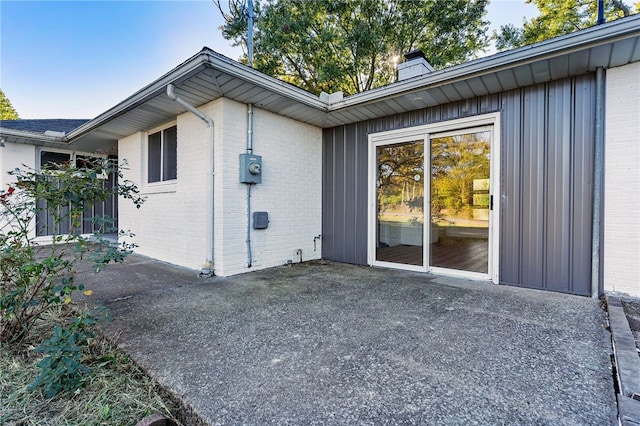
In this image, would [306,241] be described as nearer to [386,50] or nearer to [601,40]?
[601,40]

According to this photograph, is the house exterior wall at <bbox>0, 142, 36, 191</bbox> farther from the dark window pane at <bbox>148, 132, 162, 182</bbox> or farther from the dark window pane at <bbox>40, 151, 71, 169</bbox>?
the dark window pane at <bbox>148, 132, 162, 182</bbox>

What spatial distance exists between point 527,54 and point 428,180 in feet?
6.09

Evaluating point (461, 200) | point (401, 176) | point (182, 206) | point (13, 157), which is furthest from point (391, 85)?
point (13, 157)

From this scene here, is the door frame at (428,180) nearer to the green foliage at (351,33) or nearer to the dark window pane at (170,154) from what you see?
the dark window pane at (170,154)

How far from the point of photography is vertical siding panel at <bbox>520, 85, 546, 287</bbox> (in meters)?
3.54

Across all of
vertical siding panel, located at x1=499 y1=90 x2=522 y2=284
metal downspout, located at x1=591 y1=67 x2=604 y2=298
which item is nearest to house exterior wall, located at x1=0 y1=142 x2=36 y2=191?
vertical siding panel, located at x1=499 y1=90 x2=522 y2=284

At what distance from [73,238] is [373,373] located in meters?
2.27

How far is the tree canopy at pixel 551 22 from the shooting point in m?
9.86

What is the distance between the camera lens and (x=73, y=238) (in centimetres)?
214

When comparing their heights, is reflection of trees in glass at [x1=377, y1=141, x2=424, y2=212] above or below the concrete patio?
above

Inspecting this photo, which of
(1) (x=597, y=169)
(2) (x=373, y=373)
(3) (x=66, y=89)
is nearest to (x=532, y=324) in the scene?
(2) (x=373, y=373)

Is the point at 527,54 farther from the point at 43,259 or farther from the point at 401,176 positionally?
the point at 43,259

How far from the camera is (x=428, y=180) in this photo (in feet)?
14.4

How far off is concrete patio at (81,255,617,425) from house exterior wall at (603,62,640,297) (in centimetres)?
48
